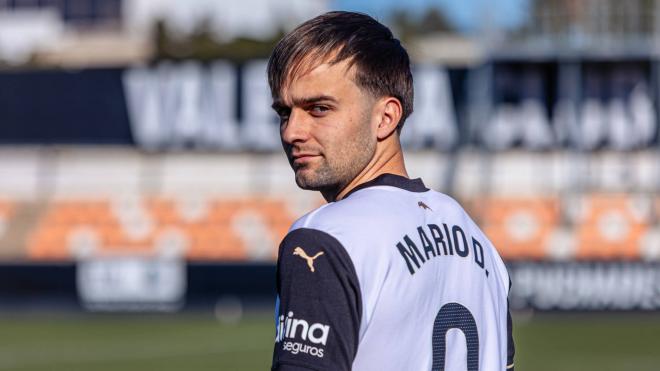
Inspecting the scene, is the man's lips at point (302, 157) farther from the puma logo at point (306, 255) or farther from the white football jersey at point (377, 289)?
the puma logo at point (306, 255)

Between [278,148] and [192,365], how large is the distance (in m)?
9.96

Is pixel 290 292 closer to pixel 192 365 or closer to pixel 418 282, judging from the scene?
pixel 418 282

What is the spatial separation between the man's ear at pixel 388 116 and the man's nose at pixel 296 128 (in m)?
0.15

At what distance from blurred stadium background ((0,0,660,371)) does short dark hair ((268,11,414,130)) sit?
55.9 ft

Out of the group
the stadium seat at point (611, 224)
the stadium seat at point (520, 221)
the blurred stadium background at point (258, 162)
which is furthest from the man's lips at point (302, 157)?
the stadium seat at point (520, 221)

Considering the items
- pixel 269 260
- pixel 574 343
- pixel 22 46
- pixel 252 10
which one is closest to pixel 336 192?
pixel 574 343

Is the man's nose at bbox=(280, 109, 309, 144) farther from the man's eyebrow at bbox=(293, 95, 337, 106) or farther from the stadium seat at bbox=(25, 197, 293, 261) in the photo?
the stadium seat at bbox=(25, 197, 293, 261)

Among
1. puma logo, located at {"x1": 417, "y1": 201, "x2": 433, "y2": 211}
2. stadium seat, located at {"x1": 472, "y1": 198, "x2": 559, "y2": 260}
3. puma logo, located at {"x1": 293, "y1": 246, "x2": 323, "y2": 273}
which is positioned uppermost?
puma logo, located at {"x1": 417, "y1": 201, "x2": 433, "y2": 211}

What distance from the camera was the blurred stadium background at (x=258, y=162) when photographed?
825 inches

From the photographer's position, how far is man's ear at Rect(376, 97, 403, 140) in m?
2.64

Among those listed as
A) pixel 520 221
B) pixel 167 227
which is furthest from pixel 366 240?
pixel 167 227

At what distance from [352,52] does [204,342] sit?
48.0 ft

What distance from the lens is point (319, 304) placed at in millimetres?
2355

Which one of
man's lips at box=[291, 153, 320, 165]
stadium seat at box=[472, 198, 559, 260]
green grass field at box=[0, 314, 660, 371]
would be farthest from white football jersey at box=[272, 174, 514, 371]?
stadium seat at box=[472, 198, 559, 260]
